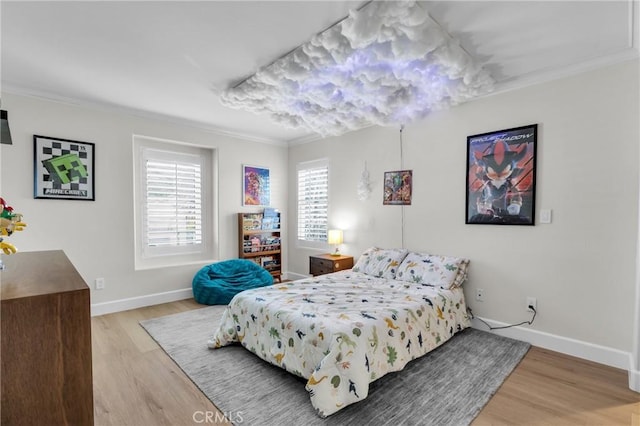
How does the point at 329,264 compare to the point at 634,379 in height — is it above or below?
above

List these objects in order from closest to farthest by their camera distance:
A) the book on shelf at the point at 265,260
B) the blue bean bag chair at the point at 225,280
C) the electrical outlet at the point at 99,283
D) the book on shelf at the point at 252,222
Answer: the electrical outlet at the point at 99,283
the blue bean bag chair at the point at 225,280
the book on shelf at the point at 252,222
the book on shelf at the point at 265,260

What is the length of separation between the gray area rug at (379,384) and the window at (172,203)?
169 centimetres

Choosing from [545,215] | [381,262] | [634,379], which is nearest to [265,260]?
[381,262]

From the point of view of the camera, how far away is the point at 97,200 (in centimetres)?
367

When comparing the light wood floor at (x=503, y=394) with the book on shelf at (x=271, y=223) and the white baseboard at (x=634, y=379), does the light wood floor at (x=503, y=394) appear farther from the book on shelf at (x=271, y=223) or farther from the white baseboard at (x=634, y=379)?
the book on shelf at (x=271, y=223)

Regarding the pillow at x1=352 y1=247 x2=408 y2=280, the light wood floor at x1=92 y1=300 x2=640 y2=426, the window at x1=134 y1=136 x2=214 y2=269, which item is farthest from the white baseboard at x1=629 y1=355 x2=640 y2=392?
the window at x1=134 y1=136 x2=214 y2=269

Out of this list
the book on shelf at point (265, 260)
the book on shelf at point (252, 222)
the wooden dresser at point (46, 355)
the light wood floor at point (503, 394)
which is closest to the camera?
the wooden dresser at point (46, 355)

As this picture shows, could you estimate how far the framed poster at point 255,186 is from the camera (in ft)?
16.4

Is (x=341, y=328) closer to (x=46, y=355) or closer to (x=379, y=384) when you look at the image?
(x=379, y=384)

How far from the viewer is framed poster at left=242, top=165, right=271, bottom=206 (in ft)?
16.4

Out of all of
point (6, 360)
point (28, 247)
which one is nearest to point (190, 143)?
point (28, 247)

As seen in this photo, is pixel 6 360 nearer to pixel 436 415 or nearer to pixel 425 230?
pixel 436 415

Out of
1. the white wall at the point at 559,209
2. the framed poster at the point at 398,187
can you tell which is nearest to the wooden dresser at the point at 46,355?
the white wall at the point at 559,209

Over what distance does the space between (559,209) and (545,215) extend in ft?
0.38
